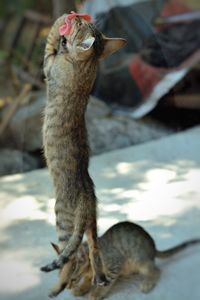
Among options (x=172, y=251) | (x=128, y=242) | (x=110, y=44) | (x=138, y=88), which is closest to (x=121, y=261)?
(x=128, y=242)

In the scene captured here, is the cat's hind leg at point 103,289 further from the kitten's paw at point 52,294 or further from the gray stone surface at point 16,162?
the gray stone surface at point 16,162

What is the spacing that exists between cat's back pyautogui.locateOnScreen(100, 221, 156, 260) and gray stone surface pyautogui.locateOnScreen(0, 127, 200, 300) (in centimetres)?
13

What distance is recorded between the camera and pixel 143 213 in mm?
3002

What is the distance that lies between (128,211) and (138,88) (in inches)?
69.9

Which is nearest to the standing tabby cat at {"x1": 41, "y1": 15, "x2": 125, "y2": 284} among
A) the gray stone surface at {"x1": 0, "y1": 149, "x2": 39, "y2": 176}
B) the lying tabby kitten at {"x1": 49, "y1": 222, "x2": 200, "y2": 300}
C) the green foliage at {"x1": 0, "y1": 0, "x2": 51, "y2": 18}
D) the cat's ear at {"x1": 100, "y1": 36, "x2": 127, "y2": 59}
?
the cat's ear at {"x1": 100, "y1": 36, "x2": 127, "y2": 59}

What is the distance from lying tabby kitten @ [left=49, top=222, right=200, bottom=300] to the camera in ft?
7.70

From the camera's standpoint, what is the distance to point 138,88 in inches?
180

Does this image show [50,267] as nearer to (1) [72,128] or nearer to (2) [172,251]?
Answer: (1) [72,128]

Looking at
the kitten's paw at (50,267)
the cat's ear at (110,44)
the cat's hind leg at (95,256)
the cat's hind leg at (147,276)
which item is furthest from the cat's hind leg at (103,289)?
the cat's ear at (110,44)

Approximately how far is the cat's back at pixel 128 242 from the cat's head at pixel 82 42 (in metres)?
0.83

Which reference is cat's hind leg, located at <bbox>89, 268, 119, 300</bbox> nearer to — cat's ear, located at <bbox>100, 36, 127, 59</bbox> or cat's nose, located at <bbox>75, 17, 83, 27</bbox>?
cat's ear, located at <bbox>100, 36, 127, 59</bbox>

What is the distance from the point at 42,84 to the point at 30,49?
3.20 ft

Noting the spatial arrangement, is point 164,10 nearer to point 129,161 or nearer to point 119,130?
point 119,130

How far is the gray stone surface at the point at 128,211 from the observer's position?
8.19ft
